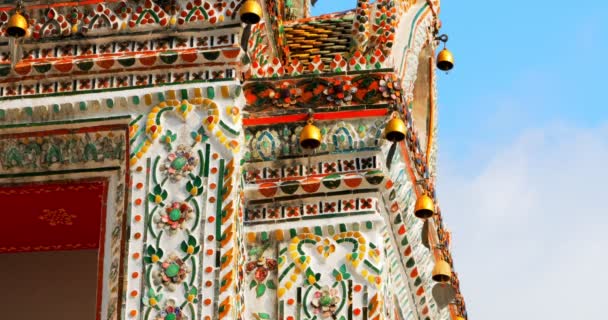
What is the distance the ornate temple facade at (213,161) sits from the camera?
13344mm

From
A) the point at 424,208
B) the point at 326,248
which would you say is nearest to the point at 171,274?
the point at 326,248

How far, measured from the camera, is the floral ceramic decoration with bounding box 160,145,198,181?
13.5m

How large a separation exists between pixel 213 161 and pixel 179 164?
216mm

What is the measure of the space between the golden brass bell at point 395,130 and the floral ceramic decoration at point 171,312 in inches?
76.3

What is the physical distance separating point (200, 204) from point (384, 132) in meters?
1.47

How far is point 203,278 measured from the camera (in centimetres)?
1309

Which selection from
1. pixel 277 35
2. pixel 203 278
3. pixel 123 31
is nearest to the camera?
pixel 203 278

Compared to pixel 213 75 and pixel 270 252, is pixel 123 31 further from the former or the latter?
pixel 270 252

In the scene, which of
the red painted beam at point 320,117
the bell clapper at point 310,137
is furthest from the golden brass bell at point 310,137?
the red painted beam at point 320,117

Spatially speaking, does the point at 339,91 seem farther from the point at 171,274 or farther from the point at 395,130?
the point at 171,274

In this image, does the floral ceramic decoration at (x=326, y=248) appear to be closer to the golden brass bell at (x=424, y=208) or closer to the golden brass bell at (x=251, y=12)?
the golden brass bell at (x=424, y=208)

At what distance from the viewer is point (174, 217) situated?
13.4 m

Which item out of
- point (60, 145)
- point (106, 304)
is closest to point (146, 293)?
point (106, 304)

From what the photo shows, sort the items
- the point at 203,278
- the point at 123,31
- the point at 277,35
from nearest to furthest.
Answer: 1. the point at 203,278
2. the point at 123,31
3. the point at 277,35
